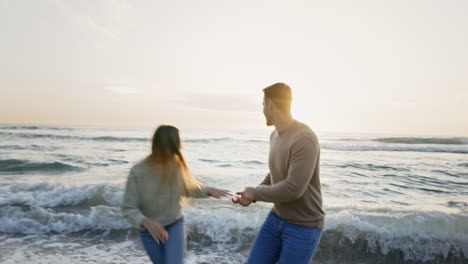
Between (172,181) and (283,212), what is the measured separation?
1.01 metres

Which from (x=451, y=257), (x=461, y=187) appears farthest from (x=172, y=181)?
(x=461, y=187)

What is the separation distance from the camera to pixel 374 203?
9188 mm

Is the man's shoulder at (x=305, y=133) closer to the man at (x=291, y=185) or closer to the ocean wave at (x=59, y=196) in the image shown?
the man at (x=291, y=185)

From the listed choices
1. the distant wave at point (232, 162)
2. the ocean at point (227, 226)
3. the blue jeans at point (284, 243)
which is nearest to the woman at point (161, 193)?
the ocean at point (227, 226)

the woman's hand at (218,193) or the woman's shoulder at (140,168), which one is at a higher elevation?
the woman's shoulder at (140,168)

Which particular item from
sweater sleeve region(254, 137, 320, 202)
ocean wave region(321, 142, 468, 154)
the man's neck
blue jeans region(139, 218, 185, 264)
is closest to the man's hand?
sweater sleeve region(254, 137, 320, 202)

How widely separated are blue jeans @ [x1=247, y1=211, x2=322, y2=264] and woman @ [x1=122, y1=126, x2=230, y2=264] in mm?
740

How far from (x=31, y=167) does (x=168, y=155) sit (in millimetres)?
15039

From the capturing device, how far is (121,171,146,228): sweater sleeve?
2592 mm

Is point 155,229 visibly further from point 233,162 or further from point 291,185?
point 233,162

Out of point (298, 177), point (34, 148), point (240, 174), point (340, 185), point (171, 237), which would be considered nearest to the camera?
point (298, 177)

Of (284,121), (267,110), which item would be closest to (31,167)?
(267,110)

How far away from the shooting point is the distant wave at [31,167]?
14.2 metres

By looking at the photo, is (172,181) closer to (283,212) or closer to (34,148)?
(283,212)
